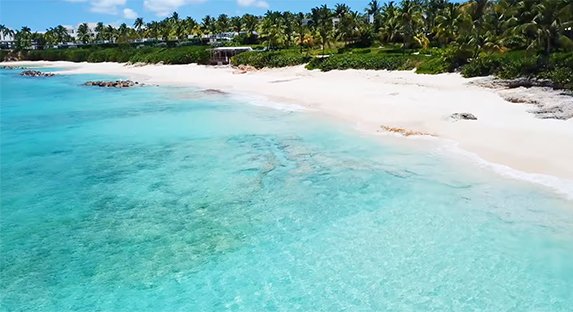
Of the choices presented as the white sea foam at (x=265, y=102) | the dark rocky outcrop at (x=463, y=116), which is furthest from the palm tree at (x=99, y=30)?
the dark rocky outcrop at (x=463, y=116)

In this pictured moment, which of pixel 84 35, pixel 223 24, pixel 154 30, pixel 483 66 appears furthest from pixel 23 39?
pixel 483 66

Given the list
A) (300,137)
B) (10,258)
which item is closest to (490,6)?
(300,137)

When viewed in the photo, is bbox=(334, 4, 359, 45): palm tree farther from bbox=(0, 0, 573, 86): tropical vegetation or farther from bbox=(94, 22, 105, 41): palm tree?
bbox=(94, 22, 105, 41): palm tree

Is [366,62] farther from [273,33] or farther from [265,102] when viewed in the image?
[273,33]

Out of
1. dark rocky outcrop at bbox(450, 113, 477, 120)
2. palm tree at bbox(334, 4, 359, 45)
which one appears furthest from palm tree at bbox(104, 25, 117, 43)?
dark rocky outcrop at bbox(450, 113, 477, 120)

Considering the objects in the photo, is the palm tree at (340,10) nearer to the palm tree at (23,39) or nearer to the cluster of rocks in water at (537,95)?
the cluster of rocks in water at (537,95)
